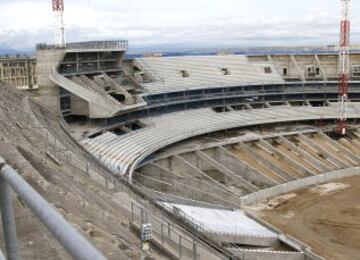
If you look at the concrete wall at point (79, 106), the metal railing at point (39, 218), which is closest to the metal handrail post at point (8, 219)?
the metal railing at point (39, 218)

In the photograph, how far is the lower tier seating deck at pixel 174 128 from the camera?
37156 millimetres

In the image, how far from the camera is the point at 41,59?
147 feet

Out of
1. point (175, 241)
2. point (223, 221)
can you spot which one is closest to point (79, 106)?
point (223, 221)

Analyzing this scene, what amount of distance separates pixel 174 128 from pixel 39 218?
153 ft

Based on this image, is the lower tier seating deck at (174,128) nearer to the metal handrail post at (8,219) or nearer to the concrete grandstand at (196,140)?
the concrete grandstand at (196,140)

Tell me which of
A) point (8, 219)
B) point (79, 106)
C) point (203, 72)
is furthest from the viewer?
point (203, 72)

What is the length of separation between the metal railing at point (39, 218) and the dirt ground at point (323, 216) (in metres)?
27.9

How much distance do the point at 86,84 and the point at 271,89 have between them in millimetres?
28085

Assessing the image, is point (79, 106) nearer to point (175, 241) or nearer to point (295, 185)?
point (295, 185)

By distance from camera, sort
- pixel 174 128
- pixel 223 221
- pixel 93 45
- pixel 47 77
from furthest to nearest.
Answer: pixel 93 45
pixel 174 128
pixel 47 77
pixel 223 221

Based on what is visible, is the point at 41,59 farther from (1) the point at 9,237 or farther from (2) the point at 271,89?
(1) the point at 9,237

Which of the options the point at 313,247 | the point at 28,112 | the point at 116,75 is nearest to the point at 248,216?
the point at 313,247

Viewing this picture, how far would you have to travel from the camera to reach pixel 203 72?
A: 216 ft

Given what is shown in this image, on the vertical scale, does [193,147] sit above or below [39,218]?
below
